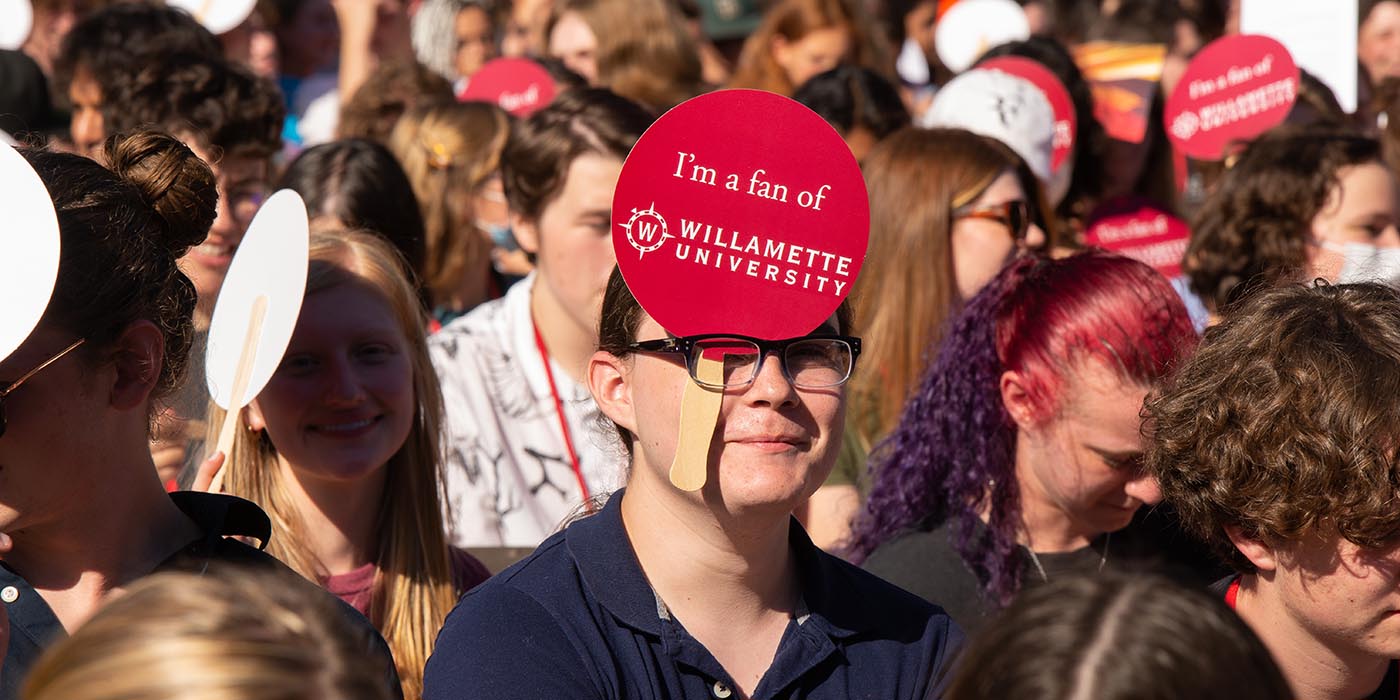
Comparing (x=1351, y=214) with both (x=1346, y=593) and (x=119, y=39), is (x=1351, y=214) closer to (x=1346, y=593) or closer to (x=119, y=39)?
(x=1346, y=593)

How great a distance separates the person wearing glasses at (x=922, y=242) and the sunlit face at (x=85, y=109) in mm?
2529

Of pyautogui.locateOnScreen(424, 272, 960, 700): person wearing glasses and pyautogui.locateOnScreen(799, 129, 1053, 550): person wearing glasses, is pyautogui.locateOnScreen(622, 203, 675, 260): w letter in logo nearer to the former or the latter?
pyautogui.locateOnScreen(424, 272, 960, 700): person wearing glasses

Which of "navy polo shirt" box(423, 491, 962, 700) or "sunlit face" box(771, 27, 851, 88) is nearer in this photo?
"navy polo shirt" box(423, 491, 962, 700)

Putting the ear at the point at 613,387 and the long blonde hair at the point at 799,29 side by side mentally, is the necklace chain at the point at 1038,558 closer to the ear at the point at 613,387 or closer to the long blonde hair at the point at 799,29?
the ear at the point at 613,387

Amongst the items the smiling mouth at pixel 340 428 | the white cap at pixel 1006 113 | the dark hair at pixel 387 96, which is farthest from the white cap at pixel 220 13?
the smiling mouth at pixel 340 428

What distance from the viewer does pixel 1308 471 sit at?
7.07 ft

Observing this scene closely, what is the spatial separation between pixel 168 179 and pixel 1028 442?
5.47 ft

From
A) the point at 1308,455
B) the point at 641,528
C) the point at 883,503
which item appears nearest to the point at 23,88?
the point at 883,503

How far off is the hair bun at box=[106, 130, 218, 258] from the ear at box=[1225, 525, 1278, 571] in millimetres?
1609

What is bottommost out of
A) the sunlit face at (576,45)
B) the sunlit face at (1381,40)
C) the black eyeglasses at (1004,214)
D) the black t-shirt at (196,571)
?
the sunlit face at (1381,40)

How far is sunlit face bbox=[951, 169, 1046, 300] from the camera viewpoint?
3973mm

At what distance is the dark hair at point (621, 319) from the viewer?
2205mm

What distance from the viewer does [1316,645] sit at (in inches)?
88.7

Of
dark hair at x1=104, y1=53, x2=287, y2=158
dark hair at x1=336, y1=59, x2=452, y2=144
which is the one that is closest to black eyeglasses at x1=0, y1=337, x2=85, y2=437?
dark hair at x1=104, y1=53, x2=287, y2=158
